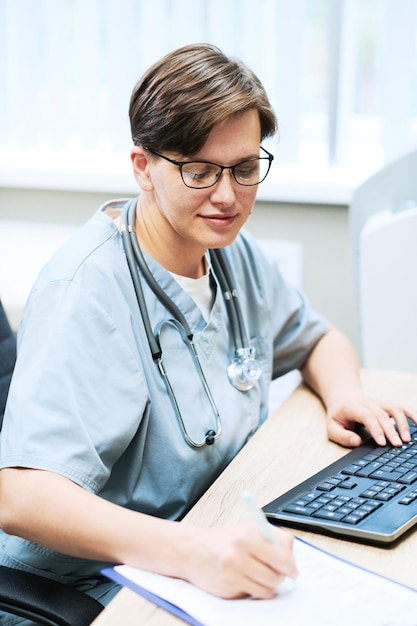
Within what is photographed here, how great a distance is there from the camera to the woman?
903mm

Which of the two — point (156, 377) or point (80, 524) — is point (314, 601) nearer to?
point (80, 524)

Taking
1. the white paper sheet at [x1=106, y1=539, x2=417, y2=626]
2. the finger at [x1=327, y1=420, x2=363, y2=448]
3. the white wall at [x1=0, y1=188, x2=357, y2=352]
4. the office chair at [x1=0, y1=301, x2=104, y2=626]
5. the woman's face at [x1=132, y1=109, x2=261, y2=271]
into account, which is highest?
the woman's face at [x1=132, y1=109, x2=261, y2=271]

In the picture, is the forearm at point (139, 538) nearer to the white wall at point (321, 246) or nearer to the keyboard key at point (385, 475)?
the keyboard key at point (385, 475)

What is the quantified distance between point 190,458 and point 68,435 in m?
0.23

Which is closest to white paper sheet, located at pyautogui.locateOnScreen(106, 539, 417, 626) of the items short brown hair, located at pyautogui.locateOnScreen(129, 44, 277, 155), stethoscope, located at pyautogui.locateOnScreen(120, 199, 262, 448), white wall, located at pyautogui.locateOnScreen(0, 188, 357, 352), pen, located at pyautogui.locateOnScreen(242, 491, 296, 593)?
pen, located at pyautogui.locateOnScreen(242, 491, 296, 593)

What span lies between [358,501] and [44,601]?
38 cm

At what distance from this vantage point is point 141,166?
1.21 metres

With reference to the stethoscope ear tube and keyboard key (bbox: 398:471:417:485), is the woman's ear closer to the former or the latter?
the stethoscope ear tube

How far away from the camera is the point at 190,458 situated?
1.16m

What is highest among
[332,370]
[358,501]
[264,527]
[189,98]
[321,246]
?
[189,98]

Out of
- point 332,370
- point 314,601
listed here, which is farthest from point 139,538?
point 332,370

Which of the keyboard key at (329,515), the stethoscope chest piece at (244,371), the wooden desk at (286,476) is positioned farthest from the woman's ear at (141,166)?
the keyboard key at (329,515)

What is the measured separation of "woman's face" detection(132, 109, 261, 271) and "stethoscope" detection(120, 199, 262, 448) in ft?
0.14

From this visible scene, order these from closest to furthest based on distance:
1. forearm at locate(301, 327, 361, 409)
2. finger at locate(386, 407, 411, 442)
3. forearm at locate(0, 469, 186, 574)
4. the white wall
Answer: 1. forearm at locate(0, 469, 186, 574)
2. finger at locate(386, 407, 411, 442)
3. forearm at locate(301, 327, 361, 409)
4. the white wall
